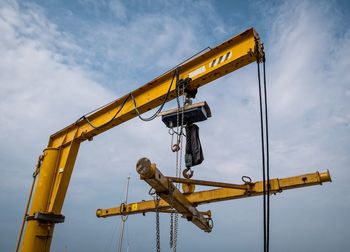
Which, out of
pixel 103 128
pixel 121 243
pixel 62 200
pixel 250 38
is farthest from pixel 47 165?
pixel 121 243

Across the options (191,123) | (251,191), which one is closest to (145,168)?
(191,123)

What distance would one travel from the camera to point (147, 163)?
3031mm

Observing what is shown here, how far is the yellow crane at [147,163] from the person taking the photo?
174 inches

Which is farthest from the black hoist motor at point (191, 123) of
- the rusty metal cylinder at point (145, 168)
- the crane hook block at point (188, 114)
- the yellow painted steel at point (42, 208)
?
the yellow painted steel at point (42, 208)

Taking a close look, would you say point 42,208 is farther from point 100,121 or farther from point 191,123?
point 191,123

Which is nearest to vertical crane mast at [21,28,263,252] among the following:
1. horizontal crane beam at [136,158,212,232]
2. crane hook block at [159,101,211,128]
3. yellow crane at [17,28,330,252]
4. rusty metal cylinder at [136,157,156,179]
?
yellow crane at [17,28,330,252]

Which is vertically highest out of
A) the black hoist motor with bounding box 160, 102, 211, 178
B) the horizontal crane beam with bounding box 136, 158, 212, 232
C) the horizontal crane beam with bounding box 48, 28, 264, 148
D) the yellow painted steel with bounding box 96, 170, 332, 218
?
the horizontal crane beam with bounding box 48, 28, 264, 148

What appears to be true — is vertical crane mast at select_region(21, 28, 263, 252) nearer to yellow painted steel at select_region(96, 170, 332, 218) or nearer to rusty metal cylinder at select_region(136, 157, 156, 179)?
yellow painted steel at select_region(96, 170, 332, 218)

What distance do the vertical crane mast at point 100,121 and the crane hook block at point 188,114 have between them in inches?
21.5

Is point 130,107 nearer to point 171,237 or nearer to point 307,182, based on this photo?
point 171,237

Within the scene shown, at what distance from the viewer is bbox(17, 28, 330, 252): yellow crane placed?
14.5ft

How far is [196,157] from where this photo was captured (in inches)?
184

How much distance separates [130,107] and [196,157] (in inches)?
85.5

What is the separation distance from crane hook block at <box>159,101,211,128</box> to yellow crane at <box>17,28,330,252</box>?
546 mm
